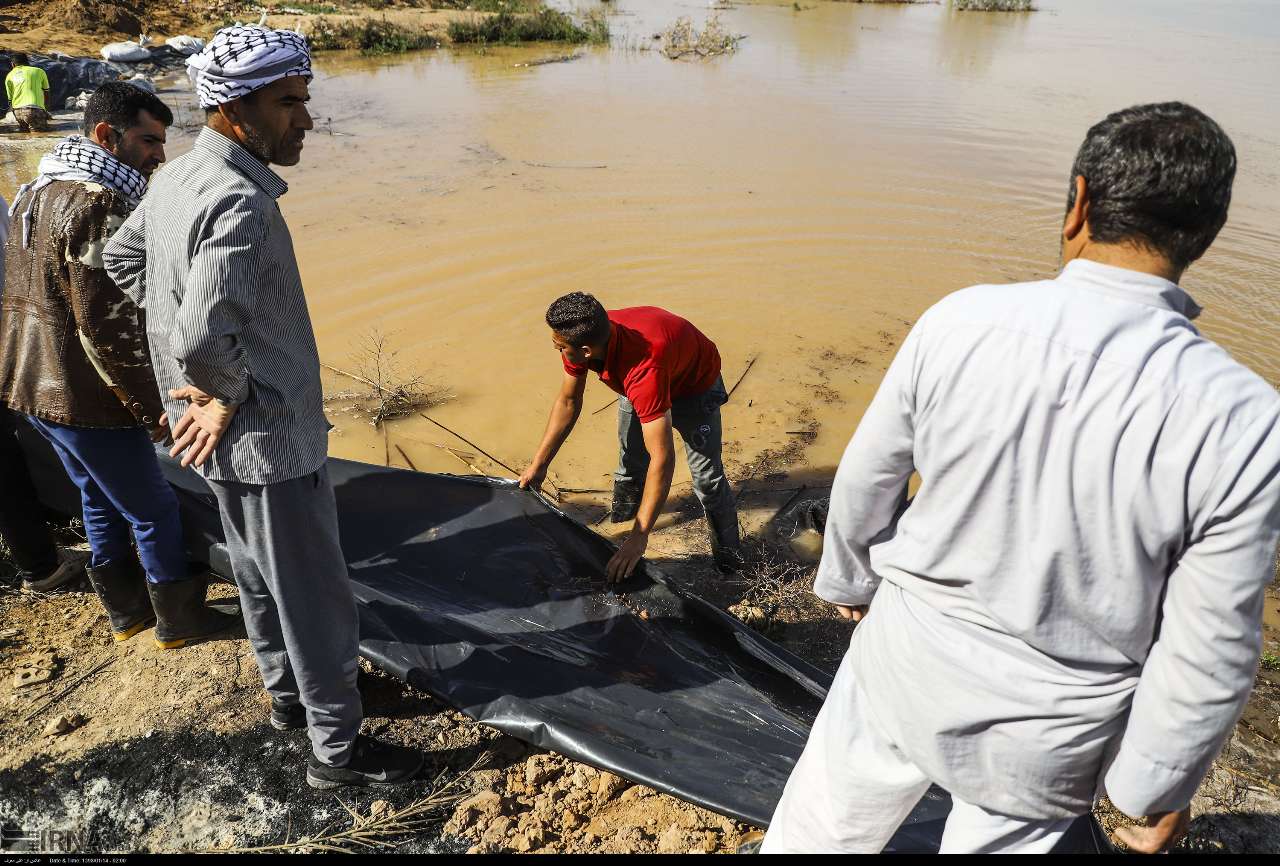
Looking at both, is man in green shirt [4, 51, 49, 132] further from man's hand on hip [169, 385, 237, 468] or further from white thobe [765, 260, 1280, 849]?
white thobe [765, 260, 1280, 849]

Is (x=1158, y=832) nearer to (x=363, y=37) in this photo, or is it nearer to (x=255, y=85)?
(x=255, y=85)

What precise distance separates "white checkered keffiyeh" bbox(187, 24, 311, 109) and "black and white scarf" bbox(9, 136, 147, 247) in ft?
2.48

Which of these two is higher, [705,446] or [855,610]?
[855,610]

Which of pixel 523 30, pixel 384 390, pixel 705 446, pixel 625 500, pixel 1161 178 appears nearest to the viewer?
pixel 1161 178

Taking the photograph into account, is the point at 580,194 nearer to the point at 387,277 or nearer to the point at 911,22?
the point at 387,277

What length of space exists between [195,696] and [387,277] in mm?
4507

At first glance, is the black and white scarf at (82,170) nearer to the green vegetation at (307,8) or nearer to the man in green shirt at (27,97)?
the man in green shirt at (27,97)

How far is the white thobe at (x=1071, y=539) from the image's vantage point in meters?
1.06

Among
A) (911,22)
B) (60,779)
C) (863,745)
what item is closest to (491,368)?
(60,779)

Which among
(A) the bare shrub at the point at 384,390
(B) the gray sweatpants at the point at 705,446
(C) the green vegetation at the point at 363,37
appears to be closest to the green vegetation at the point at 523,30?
(C) the green vegetation at the point at 363,37

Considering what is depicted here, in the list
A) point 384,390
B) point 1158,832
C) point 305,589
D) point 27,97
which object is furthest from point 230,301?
point 27,97

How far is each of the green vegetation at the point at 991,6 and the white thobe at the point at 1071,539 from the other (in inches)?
1027

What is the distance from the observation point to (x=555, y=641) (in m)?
2.70

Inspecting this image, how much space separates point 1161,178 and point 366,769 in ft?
7.26
